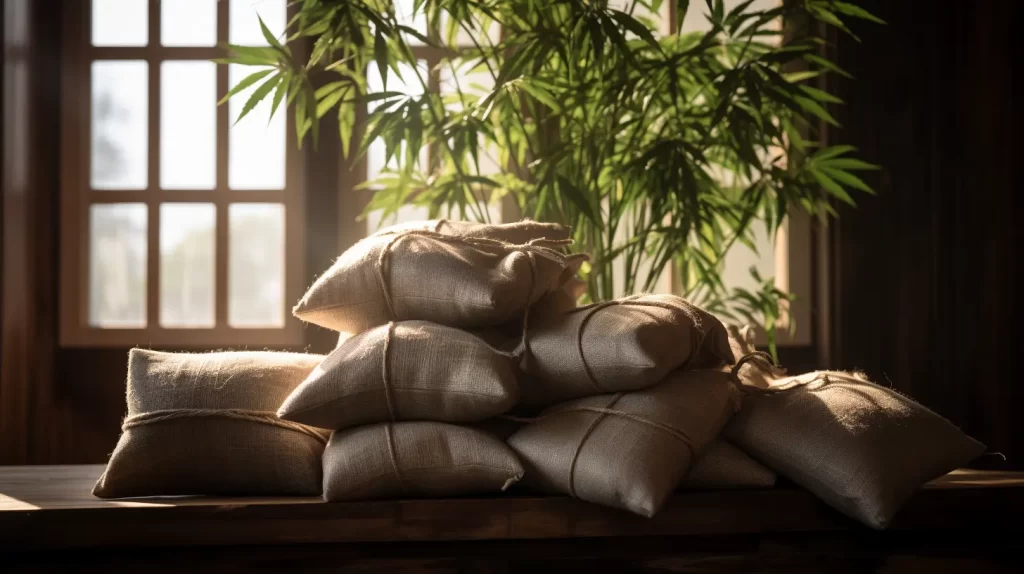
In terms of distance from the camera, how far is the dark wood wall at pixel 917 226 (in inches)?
99.1

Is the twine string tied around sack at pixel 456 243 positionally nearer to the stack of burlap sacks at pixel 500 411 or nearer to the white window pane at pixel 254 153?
the stack of burlap sacks at pixel 500 411

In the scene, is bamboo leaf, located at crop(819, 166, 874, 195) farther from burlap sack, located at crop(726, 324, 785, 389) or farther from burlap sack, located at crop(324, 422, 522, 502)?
burlap sack, located at crop(324, 422, 522, 502)

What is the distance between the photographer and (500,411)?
105 centimetres

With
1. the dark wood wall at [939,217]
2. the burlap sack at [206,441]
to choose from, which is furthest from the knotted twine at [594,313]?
the dark wood wall at [939,217]

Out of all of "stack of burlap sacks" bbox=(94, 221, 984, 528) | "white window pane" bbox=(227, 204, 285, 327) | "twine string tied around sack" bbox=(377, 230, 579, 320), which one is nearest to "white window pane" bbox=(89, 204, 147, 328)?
"white window pane" bbox=(227, 204, 285, 327)

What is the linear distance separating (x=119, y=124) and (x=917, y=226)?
253cm

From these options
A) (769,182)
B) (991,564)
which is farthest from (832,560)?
(769,182)

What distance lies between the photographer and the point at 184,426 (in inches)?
43.3

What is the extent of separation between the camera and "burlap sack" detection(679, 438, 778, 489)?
3.57 ft

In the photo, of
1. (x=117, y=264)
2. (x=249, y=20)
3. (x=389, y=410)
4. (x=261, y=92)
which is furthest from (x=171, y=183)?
(x=389, y=410)

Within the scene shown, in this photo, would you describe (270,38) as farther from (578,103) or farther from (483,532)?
(483,532)

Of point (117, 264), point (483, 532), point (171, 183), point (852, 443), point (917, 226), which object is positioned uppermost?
point (171, 183)

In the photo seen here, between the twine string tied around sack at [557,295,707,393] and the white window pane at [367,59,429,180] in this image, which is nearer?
the twine string tied around sack at [557,295,707,393]

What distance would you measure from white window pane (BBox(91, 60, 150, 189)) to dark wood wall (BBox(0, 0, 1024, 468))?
0.40 feet
